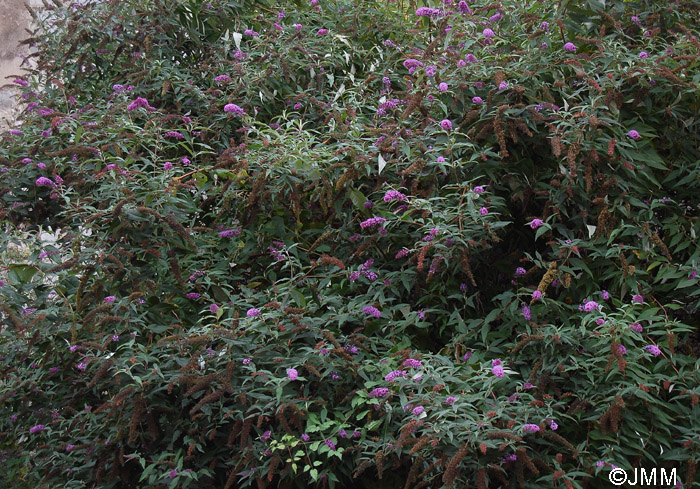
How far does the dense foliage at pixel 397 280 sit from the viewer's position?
2633mm

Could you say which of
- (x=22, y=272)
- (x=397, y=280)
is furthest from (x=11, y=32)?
(x=397, y=280)

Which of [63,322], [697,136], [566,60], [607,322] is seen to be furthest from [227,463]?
[697,136]

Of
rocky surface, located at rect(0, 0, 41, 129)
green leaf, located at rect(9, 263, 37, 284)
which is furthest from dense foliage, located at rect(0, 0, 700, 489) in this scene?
rocky surface, located at rect(0, 0, 41, 129)

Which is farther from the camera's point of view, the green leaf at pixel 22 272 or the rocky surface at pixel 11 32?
the rocky surface at pixel 11 32

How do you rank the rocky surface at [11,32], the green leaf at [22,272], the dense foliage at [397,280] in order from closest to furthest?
1. the dense foliage at [397,280]
2. the green leaf at [22,272]
3. the rocky surface at [11,32]

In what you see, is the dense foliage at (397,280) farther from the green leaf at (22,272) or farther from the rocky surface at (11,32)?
the rocky surface at (11,32)

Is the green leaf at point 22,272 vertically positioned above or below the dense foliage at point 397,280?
above

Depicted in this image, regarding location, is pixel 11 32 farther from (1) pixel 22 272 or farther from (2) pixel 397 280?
(2) pixel 397 280

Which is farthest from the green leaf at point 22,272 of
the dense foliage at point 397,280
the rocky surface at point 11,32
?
the rocky surface at point 11,32

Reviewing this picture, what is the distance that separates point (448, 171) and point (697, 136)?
3.54 feet

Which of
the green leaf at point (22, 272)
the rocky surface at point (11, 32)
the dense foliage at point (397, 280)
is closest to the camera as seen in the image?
the dense foliage at point (397, 280)

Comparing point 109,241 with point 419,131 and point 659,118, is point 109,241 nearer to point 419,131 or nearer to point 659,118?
point 419,131

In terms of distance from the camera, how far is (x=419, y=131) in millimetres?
3334

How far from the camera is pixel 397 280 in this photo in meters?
3.13
